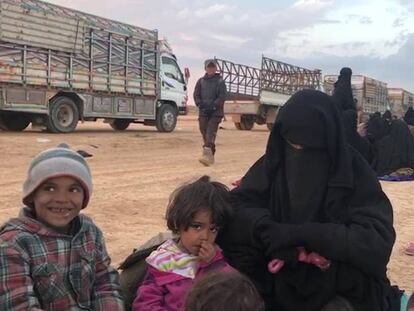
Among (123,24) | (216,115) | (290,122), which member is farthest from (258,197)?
(123,24)

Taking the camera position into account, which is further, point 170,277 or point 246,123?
point 246,123

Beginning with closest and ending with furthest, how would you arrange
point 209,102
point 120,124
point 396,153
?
point 209,102
point 396,153
point 120,124

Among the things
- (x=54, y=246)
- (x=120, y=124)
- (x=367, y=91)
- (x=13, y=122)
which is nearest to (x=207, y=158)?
(x=13, y=122)

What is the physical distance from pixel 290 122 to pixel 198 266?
0.70m

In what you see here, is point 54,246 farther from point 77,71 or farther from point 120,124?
point 120,124

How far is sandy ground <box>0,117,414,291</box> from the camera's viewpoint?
5637mm

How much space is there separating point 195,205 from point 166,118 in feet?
56.4

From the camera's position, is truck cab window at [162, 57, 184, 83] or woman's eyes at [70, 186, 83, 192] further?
truck cab window at [162, 57, 184, 83]

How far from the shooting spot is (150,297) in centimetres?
259

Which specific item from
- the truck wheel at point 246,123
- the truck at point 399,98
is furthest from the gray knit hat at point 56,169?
the truck at point 399,98

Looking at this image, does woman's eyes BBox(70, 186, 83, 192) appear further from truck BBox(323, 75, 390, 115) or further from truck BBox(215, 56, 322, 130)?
truck BBox(323, 75, 390, 115)

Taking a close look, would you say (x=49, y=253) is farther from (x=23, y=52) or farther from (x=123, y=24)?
(x=123, y=24)

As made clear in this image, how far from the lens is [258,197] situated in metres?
2.74

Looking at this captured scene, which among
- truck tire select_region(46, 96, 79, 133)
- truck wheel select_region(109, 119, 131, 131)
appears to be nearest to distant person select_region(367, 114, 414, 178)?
truck tire select_region(46, 96, 79, 133)
